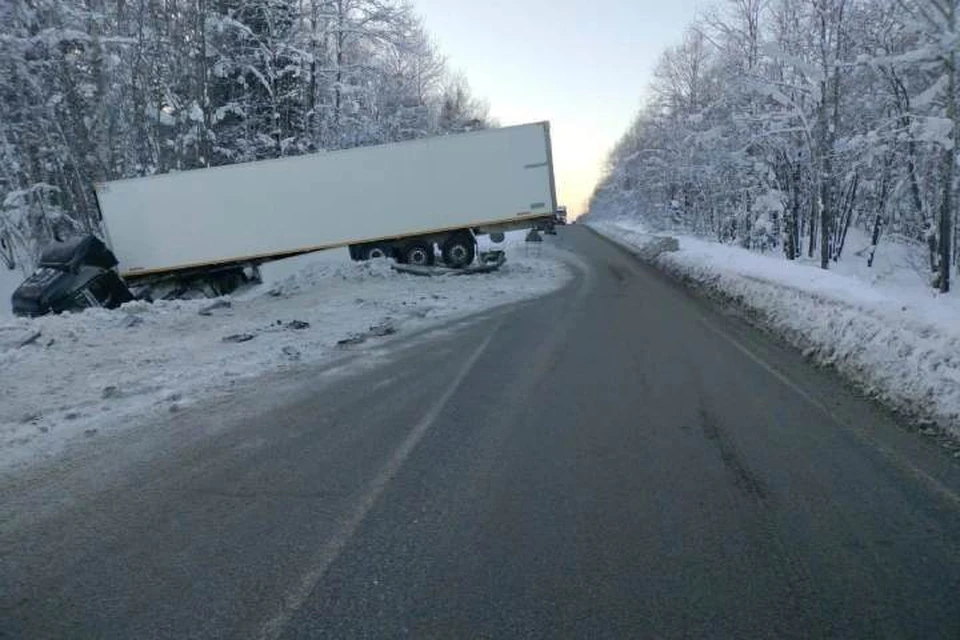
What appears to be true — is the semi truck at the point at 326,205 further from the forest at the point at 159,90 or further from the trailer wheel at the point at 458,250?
the forest at the point at 159,90

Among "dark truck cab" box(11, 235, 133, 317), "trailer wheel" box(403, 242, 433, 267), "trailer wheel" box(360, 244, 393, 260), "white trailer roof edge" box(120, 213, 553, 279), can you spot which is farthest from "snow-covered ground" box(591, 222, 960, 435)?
"dark truck cab" box(11, 235, 133, 317)

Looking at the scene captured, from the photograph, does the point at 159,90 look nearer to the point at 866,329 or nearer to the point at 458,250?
the point at 458,250

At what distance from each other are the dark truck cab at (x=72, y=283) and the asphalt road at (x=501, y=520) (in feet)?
36.6

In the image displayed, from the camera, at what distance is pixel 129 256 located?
70.6 feet

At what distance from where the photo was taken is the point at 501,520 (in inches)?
174

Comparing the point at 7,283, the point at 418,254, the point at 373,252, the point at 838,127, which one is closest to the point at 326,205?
the point at 373,252

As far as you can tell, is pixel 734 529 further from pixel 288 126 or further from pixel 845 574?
pixel 288 126

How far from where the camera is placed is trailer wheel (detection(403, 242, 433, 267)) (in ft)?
75.4

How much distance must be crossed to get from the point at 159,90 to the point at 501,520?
2925cm

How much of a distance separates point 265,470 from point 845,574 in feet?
13.3

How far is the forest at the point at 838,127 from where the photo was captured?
1738 cm

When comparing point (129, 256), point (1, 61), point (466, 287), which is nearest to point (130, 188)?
point (129, 256)

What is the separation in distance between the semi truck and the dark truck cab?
3.17 m

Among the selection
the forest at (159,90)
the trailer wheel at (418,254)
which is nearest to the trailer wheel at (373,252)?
the trailer wheel at (418,254)
